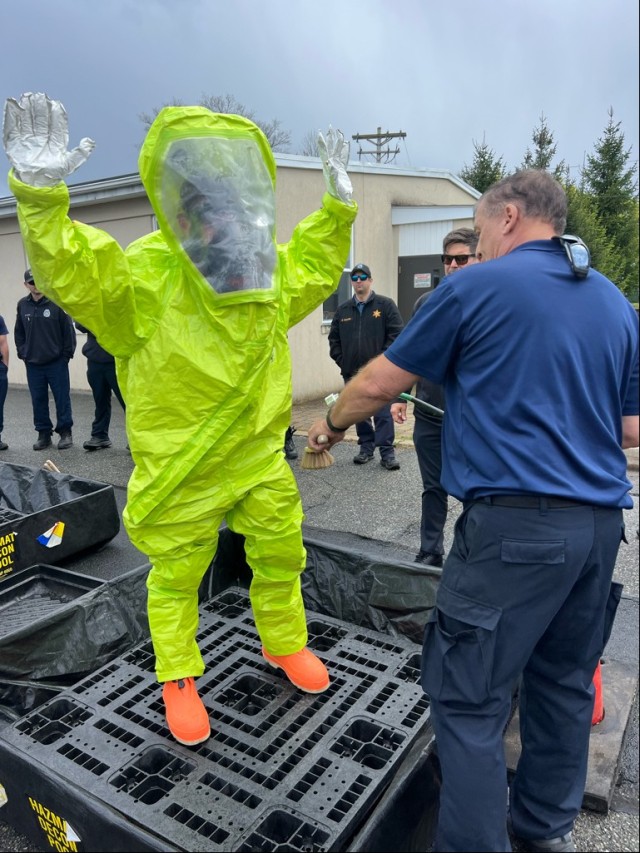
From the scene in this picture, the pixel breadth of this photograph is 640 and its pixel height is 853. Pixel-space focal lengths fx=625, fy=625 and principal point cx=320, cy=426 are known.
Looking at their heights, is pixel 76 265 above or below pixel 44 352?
above

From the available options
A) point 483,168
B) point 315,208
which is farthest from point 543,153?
point 315,208

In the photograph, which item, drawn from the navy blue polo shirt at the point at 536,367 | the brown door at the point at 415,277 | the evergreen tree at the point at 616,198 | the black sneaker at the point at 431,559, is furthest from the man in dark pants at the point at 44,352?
the evergreen tree at the point at 616,198

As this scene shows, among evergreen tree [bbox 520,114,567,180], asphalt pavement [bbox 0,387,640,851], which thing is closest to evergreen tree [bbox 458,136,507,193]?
evergreen tree [bbox 520,114,567,180]

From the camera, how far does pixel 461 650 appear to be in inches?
63.1

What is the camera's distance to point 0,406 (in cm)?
738

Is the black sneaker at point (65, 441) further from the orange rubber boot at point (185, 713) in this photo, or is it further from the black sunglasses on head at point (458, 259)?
the orange rubber boot at point (185, 713)

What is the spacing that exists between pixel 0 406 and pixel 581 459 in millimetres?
7314

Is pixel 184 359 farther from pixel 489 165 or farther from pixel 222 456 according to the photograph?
pixel 489 165

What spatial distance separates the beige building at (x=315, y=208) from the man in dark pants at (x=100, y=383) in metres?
3.04

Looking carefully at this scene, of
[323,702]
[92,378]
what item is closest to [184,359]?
[323,702]

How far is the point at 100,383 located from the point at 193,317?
553 cm

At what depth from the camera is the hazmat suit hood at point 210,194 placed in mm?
1960

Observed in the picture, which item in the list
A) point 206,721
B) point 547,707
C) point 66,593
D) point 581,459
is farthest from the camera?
point 66,593

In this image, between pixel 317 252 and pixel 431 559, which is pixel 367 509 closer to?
pixel 431 559
